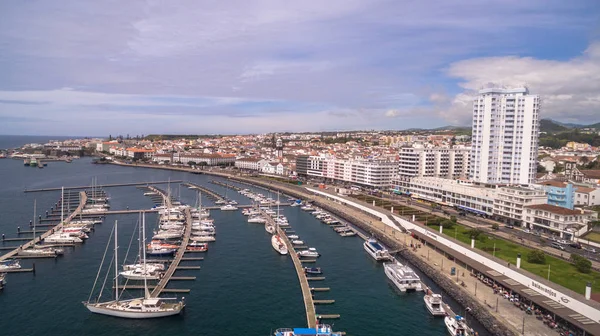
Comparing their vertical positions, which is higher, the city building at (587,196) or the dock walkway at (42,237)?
the city building at (587,196)

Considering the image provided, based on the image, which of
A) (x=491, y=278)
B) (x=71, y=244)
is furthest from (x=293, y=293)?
(x=71, y=244)

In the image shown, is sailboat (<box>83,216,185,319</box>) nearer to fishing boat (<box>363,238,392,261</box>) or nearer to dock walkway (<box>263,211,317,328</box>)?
dock walkway (<box>263,211,317,328</box>)

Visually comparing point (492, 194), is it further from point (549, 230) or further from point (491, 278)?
point (491, 278)

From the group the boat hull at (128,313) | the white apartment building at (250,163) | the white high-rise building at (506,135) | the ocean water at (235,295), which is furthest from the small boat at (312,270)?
the white apartment building at (250,163)

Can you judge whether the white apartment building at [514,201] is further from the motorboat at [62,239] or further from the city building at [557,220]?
the motorboat at [62,239]

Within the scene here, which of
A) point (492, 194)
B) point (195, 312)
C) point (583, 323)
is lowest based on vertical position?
point (195, 312)

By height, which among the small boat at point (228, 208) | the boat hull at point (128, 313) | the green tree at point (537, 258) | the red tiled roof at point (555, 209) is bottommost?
the boat hull at point (128, 313)
